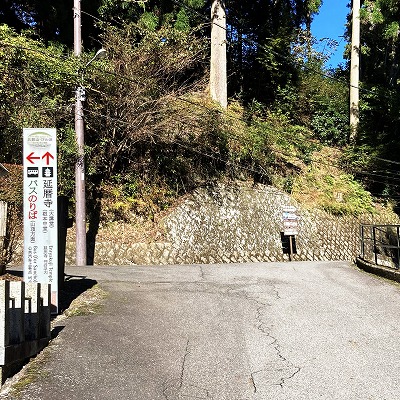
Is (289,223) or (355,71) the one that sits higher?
(355,71)

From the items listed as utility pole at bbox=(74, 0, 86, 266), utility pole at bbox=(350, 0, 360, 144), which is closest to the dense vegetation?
utility pole at bbox=(74, 0, 86, 266)

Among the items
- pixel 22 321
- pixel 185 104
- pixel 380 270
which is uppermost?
pixel 185 104

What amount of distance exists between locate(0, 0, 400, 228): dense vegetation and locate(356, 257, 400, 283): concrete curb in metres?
7.14

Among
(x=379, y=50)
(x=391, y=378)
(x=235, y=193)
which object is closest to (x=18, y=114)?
(x=235, y=193)

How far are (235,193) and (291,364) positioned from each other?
13.6m

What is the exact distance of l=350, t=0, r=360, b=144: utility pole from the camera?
82.0 ft

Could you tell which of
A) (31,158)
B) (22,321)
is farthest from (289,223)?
(22,321)

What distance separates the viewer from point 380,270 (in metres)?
11.5

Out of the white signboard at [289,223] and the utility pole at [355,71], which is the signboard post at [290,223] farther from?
the utility pole at [355,71]

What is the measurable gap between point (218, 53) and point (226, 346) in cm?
1698

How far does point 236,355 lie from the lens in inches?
215

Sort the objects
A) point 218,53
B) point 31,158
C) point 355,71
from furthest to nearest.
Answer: point 355,71 → point 218,53 → point 31,158

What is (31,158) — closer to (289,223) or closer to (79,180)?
(79,180)

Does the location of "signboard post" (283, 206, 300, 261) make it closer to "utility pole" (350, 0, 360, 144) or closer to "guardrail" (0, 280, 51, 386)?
"utility pole" (350, 0, 360, 144)
